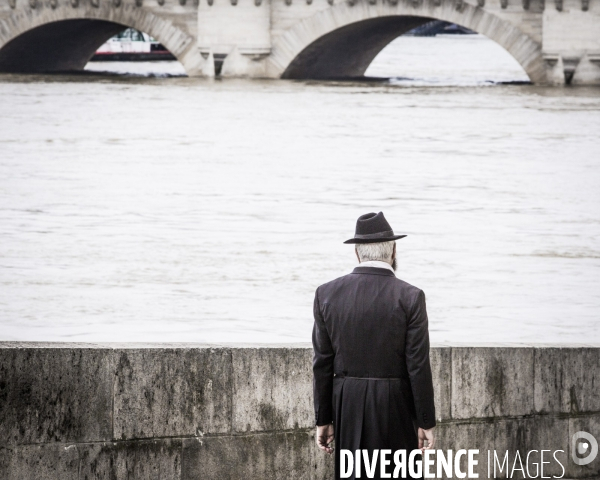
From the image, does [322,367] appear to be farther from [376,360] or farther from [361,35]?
[361,35]

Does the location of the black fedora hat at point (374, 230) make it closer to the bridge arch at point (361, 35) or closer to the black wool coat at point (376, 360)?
the black wool coat at point (376, 360)

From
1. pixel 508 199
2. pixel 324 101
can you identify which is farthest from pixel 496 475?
pixel 324 101

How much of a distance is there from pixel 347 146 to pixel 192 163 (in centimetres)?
347

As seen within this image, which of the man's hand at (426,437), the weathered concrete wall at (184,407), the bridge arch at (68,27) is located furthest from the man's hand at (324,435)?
the bridge arch at (68,27)

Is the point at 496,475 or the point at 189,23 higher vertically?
the point at 189,23

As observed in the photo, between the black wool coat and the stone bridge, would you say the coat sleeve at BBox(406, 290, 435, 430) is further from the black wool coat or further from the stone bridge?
the stone bridge

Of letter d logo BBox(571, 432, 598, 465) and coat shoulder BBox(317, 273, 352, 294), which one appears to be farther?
letter d logo BBox(571, 432, 598, 465)

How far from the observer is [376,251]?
4.00 m

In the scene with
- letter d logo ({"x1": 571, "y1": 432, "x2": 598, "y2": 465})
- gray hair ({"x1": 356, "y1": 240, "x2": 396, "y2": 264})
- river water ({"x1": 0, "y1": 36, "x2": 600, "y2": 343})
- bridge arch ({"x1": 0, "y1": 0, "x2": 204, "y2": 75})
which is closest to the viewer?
gray hair ({"x1": 356, "y1": 240, "x2": 396, "y2": 264})

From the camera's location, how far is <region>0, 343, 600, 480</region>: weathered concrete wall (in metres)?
5.07

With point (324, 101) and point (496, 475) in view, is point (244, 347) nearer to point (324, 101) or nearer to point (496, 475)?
point (496, 475)

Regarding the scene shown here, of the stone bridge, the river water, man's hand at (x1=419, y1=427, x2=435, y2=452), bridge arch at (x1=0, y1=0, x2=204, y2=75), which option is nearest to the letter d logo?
the river water

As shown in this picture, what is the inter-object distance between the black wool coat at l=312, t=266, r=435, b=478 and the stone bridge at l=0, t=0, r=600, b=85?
106 feet

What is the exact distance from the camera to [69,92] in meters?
33.4
